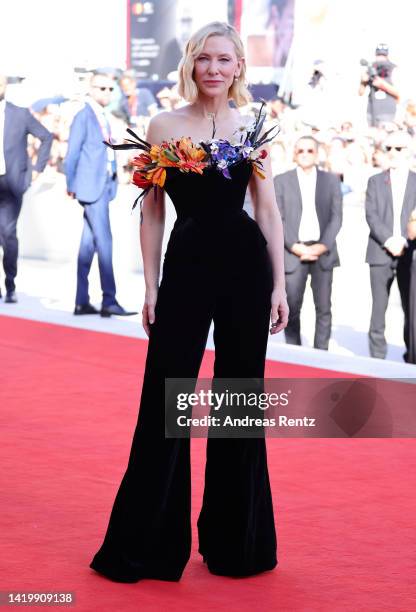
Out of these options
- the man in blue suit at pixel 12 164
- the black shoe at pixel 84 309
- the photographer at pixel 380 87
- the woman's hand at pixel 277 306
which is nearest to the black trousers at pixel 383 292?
the black shoe at pixel 84 309

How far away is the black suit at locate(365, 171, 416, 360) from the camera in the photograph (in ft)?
29.1

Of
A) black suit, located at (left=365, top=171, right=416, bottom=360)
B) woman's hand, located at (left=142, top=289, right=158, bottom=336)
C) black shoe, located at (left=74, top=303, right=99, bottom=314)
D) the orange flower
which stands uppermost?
the orange flower

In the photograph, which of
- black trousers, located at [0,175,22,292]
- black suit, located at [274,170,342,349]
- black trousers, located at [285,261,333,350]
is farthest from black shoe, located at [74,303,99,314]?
black suit, located at [274,170,342,349]

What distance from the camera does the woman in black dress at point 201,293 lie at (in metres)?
3.87

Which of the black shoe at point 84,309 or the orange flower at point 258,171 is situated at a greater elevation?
the orange flower at point 258,171

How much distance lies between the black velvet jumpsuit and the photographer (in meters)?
8.93

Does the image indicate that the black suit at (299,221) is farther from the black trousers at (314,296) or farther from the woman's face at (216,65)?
the woman's face at (216,65)

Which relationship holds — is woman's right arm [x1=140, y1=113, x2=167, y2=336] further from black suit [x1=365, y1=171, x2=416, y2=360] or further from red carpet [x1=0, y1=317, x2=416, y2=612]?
black suit [x1=365, y1=171, x2=416, y2=360]

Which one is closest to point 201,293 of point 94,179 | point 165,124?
point 165,124

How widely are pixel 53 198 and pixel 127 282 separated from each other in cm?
211

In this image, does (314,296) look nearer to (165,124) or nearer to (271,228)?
(271,228)

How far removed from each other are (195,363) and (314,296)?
5.31 meters

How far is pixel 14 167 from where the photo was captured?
11.0 meters

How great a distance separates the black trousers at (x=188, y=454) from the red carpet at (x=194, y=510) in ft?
0.32
